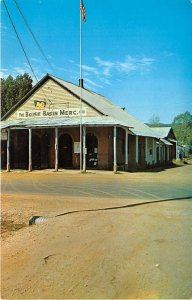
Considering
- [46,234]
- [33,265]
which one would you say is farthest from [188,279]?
[46,234]

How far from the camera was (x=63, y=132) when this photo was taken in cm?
2509

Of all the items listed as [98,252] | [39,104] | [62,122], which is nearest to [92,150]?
[62,122]

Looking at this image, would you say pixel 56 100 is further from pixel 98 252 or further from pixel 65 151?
pixel 98 252

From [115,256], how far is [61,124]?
17.1 metres

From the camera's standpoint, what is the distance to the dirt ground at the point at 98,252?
13.2 ft

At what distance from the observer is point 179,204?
960 centimetres

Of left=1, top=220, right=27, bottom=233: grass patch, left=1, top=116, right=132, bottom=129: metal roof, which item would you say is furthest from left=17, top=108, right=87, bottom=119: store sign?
left=1, top=220, right=27, bottom=233: grass patch

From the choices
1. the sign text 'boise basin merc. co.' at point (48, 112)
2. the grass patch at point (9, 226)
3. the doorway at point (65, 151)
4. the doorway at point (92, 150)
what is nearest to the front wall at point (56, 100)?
the sign text 'boise basin merc. co.' at point (48, 112)

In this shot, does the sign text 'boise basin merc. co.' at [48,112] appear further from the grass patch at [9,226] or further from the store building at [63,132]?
the grass patch at [9,226]

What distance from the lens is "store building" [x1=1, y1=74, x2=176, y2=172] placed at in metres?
22.8

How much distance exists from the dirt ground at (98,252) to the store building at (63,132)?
13299 millimetres

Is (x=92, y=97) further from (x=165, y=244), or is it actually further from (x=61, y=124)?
(x=165, y=244)

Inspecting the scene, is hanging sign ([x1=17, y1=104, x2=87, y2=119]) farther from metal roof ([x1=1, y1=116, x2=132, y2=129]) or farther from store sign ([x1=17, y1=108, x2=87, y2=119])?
metal roof ([x1=1, y1=116, x2=132, y2=129])

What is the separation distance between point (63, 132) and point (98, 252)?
65.7 ft
